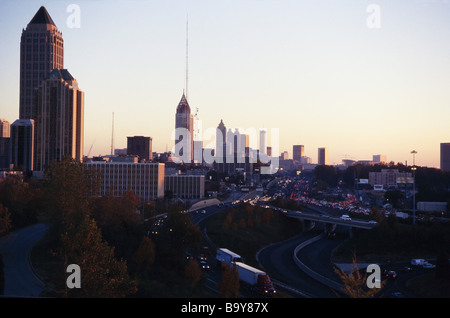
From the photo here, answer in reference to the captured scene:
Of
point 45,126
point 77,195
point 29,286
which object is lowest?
point 29,286

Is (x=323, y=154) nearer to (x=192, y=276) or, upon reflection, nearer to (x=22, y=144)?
(x=22, y=144)

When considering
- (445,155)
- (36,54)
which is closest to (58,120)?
(36,54)

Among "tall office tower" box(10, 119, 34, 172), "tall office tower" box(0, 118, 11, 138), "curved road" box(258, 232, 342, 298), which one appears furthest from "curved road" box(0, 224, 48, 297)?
"tall office tower" box(0, 118, 11, 138)

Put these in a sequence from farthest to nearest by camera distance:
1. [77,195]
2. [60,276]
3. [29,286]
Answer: [77,195] → [29,286] → [60,276]

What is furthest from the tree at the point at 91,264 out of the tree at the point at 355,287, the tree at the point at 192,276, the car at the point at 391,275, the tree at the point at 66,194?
the car at the point at 391,275
